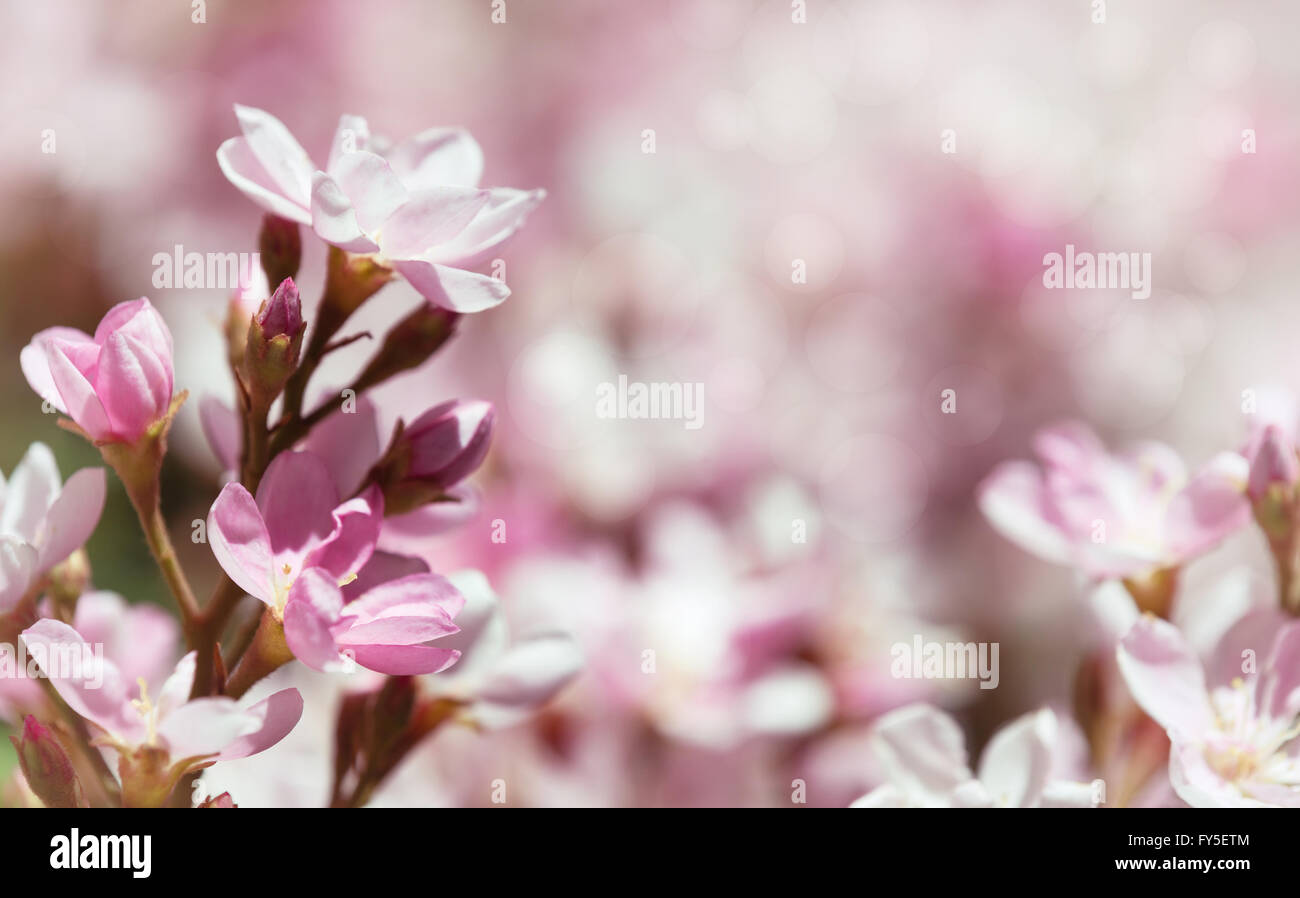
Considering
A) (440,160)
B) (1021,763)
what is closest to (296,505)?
(440,160)

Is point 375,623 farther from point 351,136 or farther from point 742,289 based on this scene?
point 742,289

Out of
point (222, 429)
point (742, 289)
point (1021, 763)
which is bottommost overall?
point (1021, 763)

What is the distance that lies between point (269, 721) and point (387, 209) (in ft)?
0.42

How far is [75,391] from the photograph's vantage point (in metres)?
0.28

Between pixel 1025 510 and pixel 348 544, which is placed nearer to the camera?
pixel 348 544

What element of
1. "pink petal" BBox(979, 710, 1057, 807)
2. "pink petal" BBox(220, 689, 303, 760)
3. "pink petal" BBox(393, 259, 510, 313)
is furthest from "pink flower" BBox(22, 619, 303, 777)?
"pink petal" BBox(979, 710, 1057, 807)

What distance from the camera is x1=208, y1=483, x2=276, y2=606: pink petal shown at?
264 mm

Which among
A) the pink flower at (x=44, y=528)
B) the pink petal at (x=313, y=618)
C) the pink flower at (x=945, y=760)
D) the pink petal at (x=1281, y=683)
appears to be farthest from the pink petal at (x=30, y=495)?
the pink petal at (x=1281, y=683)

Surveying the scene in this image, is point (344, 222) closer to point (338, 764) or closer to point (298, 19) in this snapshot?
point (338, 764)

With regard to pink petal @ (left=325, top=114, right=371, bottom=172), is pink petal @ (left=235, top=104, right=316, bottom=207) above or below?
below

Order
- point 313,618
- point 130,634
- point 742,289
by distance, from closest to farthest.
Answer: point 313,618
point 130,634
point 742,289

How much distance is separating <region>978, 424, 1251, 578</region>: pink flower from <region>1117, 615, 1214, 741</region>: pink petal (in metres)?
0.03

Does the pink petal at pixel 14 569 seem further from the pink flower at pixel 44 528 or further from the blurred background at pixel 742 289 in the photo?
the blurred background at pixel 742 289

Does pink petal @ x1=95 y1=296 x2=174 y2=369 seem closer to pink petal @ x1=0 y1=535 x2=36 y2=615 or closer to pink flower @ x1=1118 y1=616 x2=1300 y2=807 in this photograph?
pink petal @ x1=0 y1=535 x2=36 y2=615
